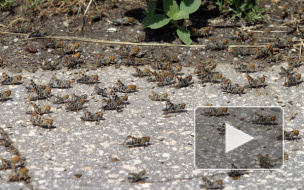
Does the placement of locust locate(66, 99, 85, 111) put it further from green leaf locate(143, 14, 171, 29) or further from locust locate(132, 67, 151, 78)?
green leaf locate(143, 14, 171, 29)

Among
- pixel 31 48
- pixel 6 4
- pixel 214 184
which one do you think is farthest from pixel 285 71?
pixel 6 4

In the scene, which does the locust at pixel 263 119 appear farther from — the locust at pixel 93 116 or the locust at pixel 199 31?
the locust at pixel 199 31

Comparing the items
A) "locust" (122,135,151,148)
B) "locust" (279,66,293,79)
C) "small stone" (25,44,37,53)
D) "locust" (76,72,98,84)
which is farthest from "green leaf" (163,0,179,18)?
"locust" (122,135,151,148)

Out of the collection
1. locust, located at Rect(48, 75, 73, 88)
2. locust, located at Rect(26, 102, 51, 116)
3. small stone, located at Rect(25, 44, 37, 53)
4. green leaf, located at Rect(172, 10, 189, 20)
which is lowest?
locust, located at Rect(26, 102, 51, 116)

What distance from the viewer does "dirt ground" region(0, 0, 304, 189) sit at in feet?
14.4

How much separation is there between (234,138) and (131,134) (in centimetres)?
134

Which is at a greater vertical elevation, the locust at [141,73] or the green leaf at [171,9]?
the green leaf at [171,9]

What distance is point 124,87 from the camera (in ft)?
20.1

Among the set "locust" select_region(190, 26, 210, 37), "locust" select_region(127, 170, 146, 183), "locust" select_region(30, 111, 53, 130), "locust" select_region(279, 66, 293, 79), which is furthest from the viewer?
"locust" select_region(190, 26, 210, 37)

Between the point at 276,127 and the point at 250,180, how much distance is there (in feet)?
4.12

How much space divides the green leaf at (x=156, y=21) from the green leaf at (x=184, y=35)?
1.02ft

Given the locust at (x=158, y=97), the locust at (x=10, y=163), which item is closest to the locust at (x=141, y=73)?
the locust at (x=158, y=97)

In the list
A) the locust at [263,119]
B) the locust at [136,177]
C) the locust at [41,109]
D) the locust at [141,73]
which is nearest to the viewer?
the locust at [136,177]
